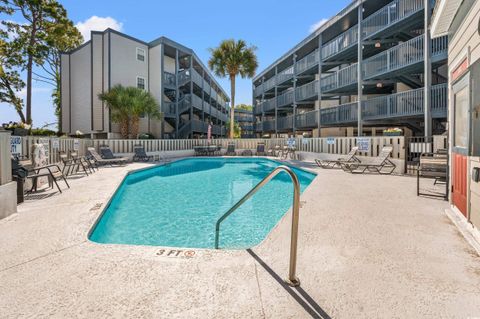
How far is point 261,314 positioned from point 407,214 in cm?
409

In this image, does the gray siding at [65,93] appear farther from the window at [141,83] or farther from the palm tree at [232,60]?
the palm tree at [232,60]

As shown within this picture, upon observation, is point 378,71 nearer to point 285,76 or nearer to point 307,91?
point 307,91

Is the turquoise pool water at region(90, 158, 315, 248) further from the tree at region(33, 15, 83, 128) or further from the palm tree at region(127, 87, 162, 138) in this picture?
the tree at region(33, 15, 83, 128)

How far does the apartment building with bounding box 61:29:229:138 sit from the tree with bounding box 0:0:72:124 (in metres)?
2.24

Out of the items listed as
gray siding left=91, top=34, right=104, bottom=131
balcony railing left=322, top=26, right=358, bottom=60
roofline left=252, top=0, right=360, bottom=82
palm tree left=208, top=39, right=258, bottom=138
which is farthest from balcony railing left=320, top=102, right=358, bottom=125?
gray siding left=91, top=34, right=104, bottom=131

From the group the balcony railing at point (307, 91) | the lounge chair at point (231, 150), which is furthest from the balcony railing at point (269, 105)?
the lounge chair at point (231, 150)

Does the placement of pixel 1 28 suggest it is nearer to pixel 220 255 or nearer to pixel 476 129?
pixel 220 255

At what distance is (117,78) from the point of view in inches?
859

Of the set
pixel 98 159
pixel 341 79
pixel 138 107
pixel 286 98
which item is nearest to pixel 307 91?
pixel 286 98

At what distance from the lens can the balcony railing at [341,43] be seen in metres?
17.7

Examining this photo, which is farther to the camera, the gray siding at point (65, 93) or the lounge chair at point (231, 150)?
the gray siding at point (65, 93)

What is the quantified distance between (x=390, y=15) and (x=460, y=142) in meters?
14.0

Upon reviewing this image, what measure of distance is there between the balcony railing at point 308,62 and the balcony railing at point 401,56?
619 centimetres

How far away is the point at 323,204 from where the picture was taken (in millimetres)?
5641
